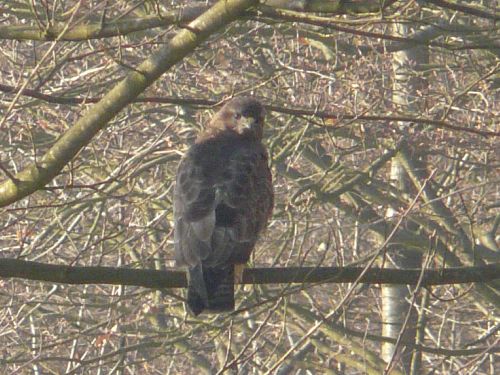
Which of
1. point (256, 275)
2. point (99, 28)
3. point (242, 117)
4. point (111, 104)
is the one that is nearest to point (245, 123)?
point (242, 117)

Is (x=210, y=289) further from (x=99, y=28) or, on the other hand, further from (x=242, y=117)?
(x=242, y=117)

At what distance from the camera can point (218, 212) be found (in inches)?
242

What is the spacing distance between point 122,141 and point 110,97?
5.38 metres

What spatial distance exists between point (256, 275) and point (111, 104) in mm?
1197

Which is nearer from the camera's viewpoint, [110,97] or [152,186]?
[110,97]

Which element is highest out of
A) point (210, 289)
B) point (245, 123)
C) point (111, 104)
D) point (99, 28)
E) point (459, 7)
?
point (459, 7)

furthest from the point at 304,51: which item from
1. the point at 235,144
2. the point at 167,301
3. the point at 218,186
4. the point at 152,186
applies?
the point at 218,186

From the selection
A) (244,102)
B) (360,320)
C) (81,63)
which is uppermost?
(81,63)

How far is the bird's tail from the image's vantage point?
5.66 m

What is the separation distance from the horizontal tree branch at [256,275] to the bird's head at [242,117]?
6.03 feet

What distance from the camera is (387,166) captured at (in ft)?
38.5

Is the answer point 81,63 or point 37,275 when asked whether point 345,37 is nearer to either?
A: point 81,63

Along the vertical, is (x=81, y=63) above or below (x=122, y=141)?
above

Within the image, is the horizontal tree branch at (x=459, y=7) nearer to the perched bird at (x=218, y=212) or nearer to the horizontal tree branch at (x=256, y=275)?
the horizontal tree branch at (x=256, y=275)
